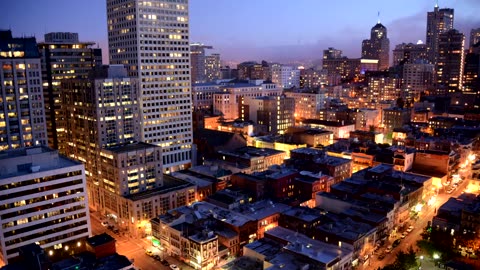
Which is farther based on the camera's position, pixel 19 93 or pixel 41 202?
pixel 19 93

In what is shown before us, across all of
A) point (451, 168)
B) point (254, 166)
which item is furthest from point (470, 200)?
A: point (254, 166)

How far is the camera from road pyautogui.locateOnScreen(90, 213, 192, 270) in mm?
96438

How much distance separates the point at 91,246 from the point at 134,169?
39.6m

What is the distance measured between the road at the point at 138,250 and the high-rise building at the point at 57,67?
2456 inches

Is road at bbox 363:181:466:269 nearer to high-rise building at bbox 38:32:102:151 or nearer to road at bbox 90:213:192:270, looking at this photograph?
road at bbox 90:213:192:270

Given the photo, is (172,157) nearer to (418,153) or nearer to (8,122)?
(8,122)

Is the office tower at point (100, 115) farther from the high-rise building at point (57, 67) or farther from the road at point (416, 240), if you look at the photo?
the road at point (416, 240)

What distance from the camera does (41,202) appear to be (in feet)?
315

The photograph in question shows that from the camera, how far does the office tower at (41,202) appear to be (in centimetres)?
9256

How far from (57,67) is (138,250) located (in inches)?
3875

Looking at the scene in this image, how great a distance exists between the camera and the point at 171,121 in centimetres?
16338

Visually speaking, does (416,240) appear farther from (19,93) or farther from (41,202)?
(19,93)

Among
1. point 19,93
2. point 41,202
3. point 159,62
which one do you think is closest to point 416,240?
point 41,202

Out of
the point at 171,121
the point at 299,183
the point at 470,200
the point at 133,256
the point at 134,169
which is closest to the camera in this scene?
the point at 133,256
